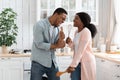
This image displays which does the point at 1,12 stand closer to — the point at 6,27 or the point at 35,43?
the point at 6,27

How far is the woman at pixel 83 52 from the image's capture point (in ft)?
10.0

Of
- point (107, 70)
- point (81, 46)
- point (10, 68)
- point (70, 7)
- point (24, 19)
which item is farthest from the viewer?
point (24, 19)

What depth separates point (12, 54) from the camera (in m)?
4.65

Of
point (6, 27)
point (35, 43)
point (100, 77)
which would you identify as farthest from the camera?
point (6, 27)

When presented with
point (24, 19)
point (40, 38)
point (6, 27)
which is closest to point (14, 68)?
point (6, 27)

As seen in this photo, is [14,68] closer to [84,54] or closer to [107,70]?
[107,70]

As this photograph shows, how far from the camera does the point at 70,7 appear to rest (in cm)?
507

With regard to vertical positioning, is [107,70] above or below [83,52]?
below

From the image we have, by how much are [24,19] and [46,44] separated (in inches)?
87.5

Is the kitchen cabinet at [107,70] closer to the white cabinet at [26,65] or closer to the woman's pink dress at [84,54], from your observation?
the woman's pink dress at [84,54]

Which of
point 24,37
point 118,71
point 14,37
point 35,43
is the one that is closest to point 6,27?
point 14,37

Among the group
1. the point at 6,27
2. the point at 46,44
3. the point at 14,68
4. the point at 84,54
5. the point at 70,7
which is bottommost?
the point at 14,68

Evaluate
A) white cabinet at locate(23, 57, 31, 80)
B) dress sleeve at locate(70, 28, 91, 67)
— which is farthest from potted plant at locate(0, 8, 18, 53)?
dress sleeve at locate(70, 28, 91, 67)

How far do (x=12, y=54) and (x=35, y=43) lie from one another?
1.57 m
